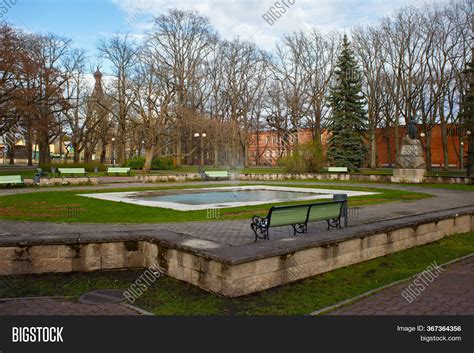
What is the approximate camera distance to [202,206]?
45.8 ft

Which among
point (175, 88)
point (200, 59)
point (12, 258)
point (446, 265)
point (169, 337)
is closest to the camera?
point (169, 337)

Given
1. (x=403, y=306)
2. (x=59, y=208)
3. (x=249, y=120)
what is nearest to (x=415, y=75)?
(x=249, y=120)

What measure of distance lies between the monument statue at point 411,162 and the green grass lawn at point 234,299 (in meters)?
20.2

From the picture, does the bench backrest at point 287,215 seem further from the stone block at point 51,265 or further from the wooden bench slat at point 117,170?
the wooden bench slat at point 117,170

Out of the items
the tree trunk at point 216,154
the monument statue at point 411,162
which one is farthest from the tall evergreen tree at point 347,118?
the tree trunk at point 216,154

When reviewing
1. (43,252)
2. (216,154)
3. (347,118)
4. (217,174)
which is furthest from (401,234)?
(216,154)

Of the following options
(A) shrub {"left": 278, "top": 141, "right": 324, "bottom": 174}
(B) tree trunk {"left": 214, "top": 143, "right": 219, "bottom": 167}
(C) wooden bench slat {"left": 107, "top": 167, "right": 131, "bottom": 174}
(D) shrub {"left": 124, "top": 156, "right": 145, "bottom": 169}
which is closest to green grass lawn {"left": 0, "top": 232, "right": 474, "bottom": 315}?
(A) shrub {"left": 278, "top": 141, "right": 324, "bottom": 174}

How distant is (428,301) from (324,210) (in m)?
3.27

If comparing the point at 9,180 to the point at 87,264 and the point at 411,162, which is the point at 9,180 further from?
the point at 411,162

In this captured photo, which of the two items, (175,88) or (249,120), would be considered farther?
(249,120)

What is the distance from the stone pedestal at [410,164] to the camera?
26.9 m

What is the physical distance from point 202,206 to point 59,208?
456 cm

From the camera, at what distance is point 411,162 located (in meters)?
27.3

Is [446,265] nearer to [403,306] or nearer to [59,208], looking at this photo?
[403,306]
